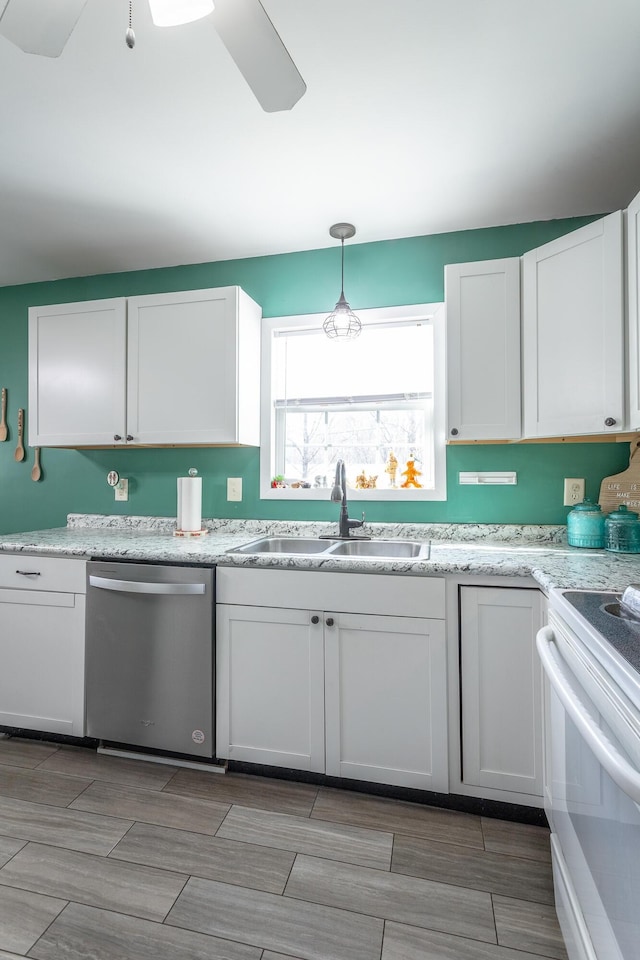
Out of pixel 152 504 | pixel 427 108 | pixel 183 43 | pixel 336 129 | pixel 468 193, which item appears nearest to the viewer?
pixel 183 43

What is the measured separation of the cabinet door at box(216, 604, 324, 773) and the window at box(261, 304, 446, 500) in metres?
0.88

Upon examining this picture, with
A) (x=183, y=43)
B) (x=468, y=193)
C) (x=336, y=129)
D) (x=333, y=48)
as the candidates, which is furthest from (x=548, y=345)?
(x=183, y=43)

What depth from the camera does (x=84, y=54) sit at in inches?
57.5

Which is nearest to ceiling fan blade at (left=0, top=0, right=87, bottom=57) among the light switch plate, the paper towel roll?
the paper towel roll

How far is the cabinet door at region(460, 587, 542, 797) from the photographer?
1.70 m

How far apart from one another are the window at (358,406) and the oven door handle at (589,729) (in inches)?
52.0

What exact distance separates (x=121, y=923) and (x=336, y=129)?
8.38ft

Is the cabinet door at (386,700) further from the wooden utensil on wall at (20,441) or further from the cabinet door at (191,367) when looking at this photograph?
the wooden utensil on wall at (20,441)

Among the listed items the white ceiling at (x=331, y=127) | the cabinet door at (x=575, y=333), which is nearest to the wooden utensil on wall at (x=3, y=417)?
the white ceiling at (x=331, y=127)

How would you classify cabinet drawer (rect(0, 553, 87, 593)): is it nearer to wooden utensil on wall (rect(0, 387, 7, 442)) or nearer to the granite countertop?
the granite countertop

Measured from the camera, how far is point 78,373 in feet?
8.70

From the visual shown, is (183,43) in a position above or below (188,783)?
above

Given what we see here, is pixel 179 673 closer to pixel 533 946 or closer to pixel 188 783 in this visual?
pixel 188 783

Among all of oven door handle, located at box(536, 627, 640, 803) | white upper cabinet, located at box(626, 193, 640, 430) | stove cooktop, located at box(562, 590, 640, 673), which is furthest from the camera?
white upper cabinet, located at box(626, 193, 640, 430)
